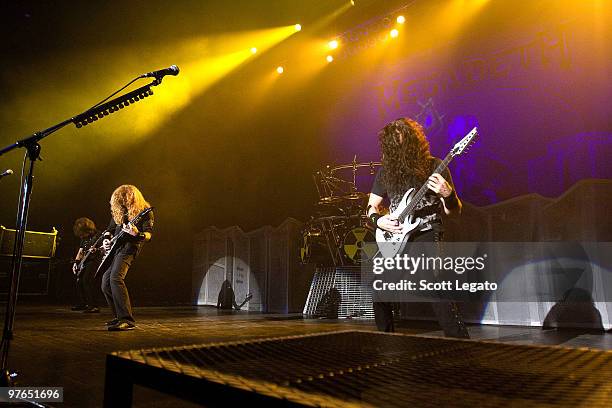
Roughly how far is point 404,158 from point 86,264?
25.6 feet

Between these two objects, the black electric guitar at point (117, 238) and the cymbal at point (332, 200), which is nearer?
the black electric guitar at point (117, 238)

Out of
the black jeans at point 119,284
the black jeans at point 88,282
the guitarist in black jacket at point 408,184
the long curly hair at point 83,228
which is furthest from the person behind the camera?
the long curly hair at point 83,228

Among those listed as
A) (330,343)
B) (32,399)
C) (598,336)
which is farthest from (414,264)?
(598,336)

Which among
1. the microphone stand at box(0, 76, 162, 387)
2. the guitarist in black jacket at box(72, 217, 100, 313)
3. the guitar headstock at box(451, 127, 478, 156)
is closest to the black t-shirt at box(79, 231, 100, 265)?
the guitarist in black jacket at box(72, 217, 100, 313)

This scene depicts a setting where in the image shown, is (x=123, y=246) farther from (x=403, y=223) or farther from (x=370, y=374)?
(x=370, y=374)

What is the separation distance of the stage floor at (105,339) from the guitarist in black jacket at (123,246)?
33 cm

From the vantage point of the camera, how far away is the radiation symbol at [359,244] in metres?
8.69

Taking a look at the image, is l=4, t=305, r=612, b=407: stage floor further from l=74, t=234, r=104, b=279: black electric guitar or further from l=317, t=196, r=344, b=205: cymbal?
l=317, t=196, r=344, b=205: cymbal

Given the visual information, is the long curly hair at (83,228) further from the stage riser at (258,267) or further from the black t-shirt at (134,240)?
the black t-shirt at (134,240)

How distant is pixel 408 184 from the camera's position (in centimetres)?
436

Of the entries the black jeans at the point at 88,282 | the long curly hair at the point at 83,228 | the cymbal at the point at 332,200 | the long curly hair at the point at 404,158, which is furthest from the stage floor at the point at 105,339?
the long curly hair at the point at 83,228

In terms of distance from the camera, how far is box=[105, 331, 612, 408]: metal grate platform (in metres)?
0.91

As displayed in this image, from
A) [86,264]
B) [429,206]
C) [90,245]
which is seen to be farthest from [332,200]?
[429,206]

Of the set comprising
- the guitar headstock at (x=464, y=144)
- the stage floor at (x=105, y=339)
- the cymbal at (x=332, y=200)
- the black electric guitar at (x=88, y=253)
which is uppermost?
the cymbal at (x=332, y=200)
